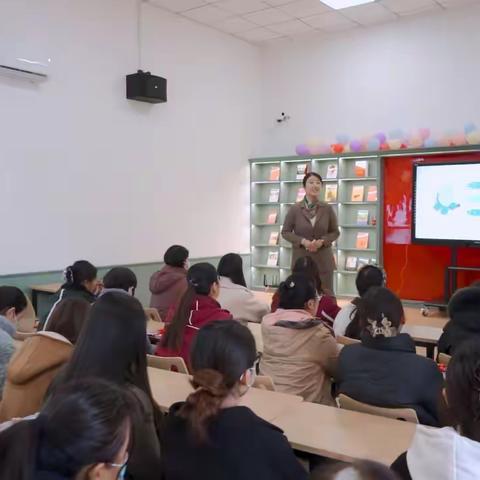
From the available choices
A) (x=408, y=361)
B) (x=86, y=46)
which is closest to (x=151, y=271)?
(x=86, y=46)

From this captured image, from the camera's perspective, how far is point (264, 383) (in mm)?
2414

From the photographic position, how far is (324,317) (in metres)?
3.76

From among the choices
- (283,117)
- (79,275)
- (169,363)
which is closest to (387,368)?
(169,363)

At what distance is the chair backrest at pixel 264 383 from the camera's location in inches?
94.5

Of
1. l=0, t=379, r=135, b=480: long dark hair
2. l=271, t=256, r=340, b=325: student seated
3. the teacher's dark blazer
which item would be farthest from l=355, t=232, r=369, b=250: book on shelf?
l=0, t=379, r=135, b=480: long dark hair

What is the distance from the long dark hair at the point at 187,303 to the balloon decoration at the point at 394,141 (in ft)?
15.9

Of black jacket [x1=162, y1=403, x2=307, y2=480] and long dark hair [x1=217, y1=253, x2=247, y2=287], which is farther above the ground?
long dark hair [x1=217, y1=253, x2=247, y2=287]

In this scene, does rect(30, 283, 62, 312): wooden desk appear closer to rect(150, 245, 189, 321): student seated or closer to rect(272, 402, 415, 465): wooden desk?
rect(150, 245, 189, 321): student seated

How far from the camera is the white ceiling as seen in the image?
6.84m

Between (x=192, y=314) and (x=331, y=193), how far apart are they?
517 cm

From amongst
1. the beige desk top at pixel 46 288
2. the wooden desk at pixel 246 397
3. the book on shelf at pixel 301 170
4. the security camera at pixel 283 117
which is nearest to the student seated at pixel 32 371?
the wooden desk at pixel 246 397

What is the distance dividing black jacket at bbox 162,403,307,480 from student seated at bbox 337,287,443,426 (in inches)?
28.0

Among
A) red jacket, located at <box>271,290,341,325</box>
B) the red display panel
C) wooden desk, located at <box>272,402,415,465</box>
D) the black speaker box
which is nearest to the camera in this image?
wooden desk, located at <box>272,402,415,465</box>

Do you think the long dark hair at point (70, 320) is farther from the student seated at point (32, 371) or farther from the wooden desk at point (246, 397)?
the wooden desk at point (246, 397)
